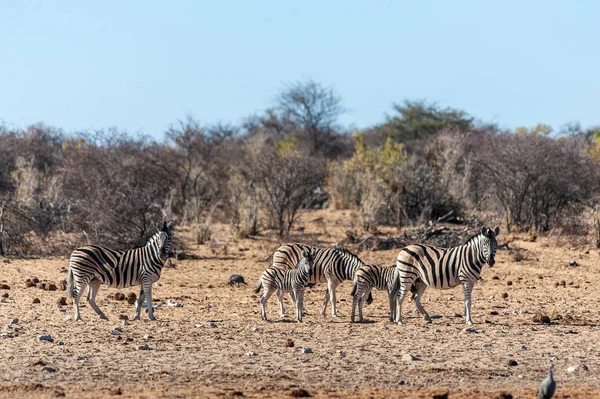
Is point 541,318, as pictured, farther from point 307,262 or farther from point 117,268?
point 117,268

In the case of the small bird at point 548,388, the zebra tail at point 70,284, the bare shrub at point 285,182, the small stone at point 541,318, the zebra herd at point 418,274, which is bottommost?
the small bird at point 548,388

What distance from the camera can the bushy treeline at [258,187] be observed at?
21.4 m

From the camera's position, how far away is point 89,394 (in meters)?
8.90

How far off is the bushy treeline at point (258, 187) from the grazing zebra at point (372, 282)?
844cm

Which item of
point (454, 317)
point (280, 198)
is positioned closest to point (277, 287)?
point (454, 317)

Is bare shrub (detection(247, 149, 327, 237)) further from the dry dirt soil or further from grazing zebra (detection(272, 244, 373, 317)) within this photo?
grazing zebra (detection(272, 244, 373, 317))

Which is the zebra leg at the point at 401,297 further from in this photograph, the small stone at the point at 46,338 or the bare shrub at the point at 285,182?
the bare shrub at the point at 285,182

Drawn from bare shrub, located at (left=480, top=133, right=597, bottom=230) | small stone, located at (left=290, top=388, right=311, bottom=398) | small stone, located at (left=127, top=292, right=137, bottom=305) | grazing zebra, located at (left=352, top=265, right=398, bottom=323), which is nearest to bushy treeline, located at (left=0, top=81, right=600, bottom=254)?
bare shrub, located at (left=480, top=133, right=597, bottom=230)

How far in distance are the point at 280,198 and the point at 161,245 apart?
11982 millimetres

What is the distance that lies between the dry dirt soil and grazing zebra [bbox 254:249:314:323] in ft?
1.05

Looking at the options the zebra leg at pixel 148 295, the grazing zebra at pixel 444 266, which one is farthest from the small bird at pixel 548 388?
the zebra leg at pixel 148 295

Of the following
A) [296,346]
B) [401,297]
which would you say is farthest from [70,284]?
[401,297]

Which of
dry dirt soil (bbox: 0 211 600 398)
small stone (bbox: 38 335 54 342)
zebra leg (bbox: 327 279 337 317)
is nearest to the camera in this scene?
dry dirt soil (bbox: 0 211 600 398)

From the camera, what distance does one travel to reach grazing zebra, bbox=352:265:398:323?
13.5 metres
